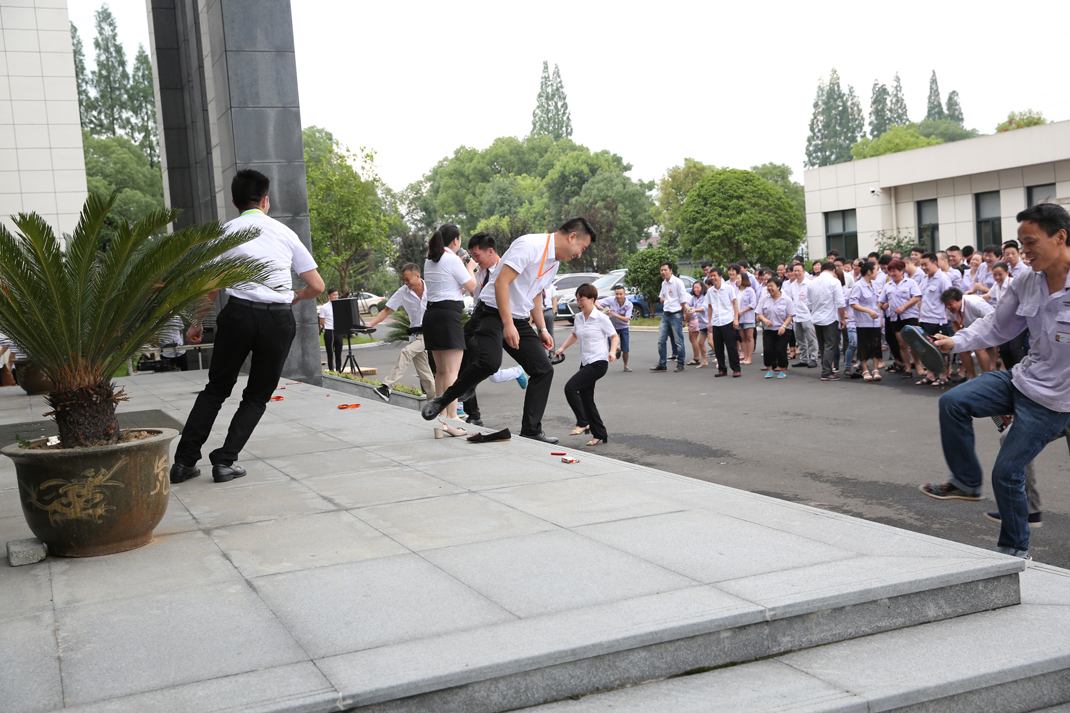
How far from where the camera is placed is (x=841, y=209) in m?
39.8

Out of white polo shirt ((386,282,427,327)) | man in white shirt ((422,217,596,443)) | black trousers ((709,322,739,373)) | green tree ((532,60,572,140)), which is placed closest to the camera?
man in white shirt ((422,217,596,443))

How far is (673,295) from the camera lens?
17375mm

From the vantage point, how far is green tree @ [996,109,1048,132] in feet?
266

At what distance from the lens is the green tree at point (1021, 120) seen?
81.2 m

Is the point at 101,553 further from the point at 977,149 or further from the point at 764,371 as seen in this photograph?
the point at 977,149

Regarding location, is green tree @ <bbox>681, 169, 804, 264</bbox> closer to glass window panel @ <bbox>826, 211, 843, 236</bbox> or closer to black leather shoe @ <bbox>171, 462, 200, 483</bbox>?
glass window panel @ <bbox>826, 211, 843, 236</bbox>

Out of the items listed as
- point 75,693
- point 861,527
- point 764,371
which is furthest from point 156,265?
point 764,371

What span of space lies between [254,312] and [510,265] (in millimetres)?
2080

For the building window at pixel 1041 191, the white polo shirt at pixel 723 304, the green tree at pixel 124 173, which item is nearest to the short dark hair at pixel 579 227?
the white polo shirt at pixel 723 304

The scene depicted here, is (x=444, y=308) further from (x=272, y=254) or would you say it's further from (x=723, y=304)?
(x=723, y=304)

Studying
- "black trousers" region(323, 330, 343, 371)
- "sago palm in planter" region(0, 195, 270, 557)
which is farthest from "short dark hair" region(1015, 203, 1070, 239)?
"black trousers" region(323, 330, 343, 371)

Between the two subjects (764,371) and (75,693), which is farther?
(764,371)

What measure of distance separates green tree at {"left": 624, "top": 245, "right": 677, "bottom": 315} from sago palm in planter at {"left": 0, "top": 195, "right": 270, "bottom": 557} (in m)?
27.3

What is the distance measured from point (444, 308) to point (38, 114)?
2029 cm
